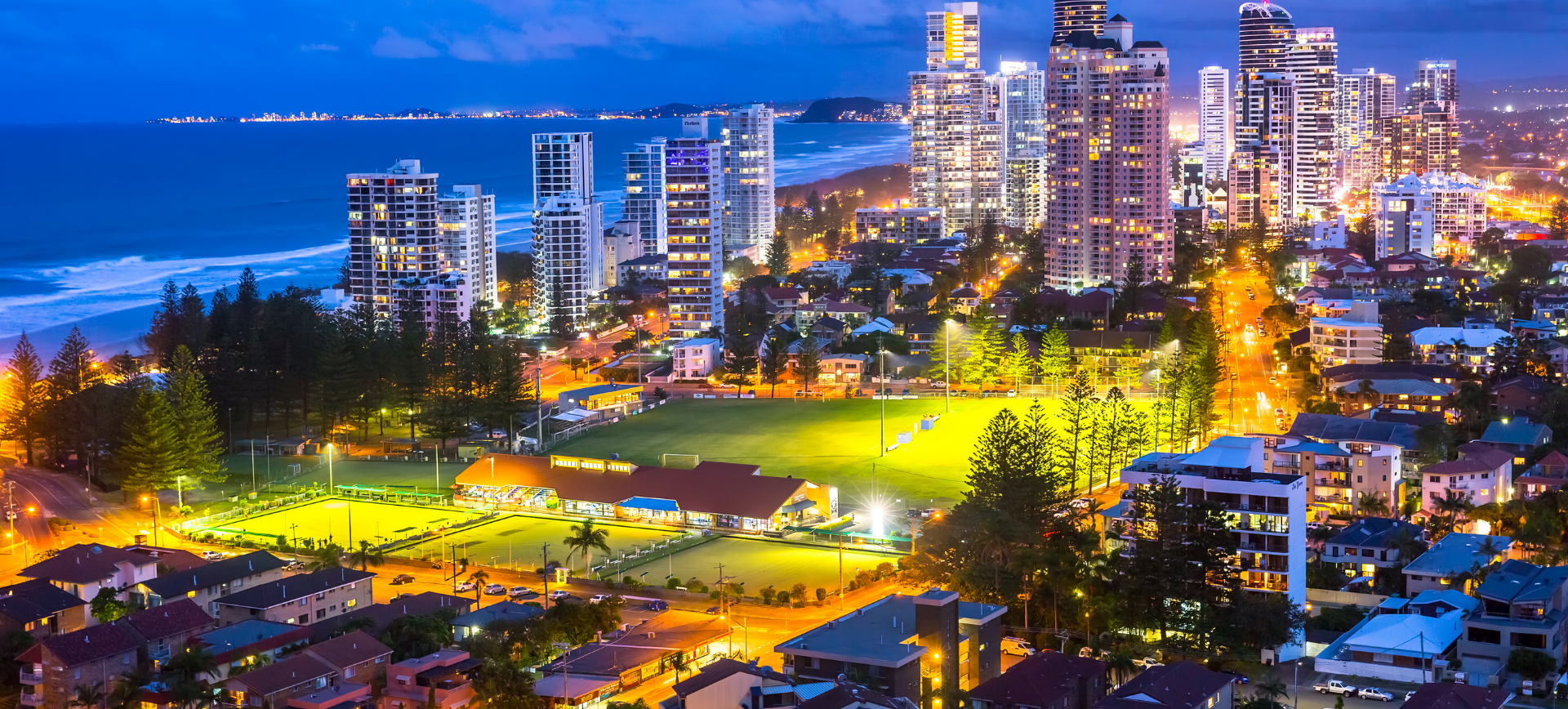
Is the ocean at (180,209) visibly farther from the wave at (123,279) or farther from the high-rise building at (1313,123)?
the high-rise building at (1313,123)

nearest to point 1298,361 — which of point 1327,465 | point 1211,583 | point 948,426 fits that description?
point 948,426

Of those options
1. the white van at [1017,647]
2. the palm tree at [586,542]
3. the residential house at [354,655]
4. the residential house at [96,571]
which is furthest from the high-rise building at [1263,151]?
Answer: the residential house at [354,655]

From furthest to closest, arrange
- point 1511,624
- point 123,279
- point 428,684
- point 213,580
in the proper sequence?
point 123,279, point 213,580, point 1511,624, point 428,684

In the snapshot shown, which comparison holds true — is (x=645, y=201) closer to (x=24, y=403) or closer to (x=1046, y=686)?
(x=24, y=403)

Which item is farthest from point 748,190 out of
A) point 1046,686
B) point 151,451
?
point 1046,686

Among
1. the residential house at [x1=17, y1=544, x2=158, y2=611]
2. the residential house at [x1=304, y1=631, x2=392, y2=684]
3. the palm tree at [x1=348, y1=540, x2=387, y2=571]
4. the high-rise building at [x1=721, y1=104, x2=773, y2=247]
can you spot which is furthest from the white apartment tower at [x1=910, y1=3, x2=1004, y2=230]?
the residential house at [x1=304, y1=631, x2=392, y2=684]

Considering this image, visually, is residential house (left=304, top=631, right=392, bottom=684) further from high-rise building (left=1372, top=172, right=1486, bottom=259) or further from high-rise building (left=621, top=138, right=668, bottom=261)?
high-rise building (left=1372, top=172, right=1486, bottom=259)
